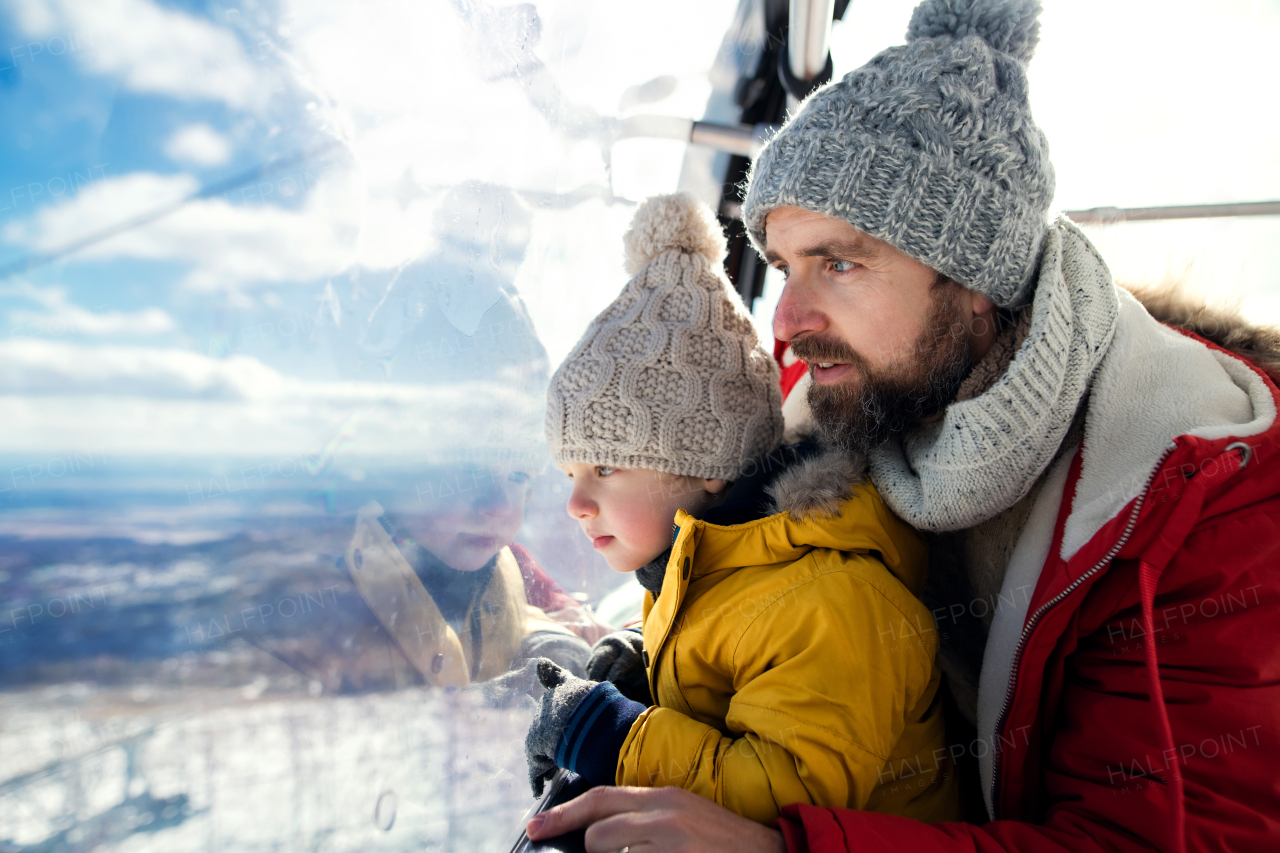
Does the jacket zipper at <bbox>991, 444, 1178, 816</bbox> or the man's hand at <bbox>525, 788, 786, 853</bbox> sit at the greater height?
the jacket zipper at <bbox>991, 444, 1178, 816</bbox>

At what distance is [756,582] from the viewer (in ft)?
3.02

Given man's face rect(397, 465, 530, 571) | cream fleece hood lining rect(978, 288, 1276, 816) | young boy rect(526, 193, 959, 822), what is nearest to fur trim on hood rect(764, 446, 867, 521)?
young boy rect(526, 193, 959, 822)

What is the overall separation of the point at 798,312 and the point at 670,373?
0.23 meters

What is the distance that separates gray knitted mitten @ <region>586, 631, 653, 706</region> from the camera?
115cm

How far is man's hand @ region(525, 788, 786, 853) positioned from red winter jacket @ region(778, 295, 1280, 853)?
41 mm

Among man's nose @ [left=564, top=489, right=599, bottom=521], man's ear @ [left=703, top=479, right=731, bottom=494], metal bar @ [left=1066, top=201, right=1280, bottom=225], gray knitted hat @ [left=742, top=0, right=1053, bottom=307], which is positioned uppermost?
metal bar @ [left=1066, top=201, right=1280, bottom=225]

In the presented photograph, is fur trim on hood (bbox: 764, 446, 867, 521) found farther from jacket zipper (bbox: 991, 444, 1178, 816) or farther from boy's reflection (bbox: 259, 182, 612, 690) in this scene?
boy's reflection (bbox: 259, 182, 612, 690)

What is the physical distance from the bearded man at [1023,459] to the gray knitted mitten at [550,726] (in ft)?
0.44

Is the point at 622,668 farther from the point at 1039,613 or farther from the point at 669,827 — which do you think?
the point at 1039,613

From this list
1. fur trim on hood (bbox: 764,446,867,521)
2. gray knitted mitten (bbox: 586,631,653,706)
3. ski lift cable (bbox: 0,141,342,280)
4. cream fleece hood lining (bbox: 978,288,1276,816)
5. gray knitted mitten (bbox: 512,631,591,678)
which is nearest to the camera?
ski lift cable (bbox: 0,141,342,280)

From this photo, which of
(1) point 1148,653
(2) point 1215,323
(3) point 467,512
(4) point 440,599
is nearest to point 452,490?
(3) point 467,512

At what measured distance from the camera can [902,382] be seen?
1.05m

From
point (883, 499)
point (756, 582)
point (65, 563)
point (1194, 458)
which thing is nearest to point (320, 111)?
point (65, 563)

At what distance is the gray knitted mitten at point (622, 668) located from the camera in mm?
1151
